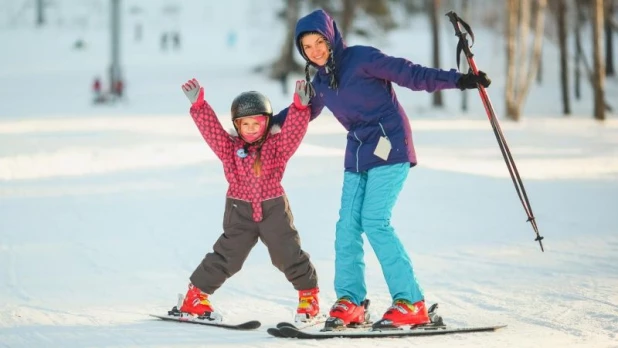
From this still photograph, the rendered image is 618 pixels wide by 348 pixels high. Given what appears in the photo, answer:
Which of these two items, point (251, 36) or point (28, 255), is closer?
point (28, 255)

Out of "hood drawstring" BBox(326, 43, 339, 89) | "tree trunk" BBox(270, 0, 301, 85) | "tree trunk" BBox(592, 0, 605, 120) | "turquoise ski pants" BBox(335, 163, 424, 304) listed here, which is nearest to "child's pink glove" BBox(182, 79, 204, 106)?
"hood drawstring" BBox(326, 43, 339, 89)

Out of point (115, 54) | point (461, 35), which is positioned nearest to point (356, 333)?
point (461, 35)

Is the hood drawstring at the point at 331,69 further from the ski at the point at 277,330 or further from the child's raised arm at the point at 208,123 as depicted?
the ski at the point at 277,330

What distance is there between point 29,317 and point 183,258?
2.40 meters

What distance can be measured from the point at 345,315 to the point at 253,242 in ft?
2.13

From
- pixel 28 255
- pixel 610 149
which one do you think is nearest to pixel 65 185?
pixel 28 255

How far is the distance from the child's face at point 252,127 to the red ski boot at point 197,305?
0.86 metres

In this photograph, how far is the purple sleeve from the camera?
5504mm

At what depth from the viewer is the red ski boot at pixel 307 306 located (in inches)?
233

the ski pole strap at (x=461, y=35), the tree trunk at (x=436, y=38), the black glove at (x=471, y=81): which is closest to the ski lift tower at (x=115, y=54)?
the tree trunk at (x=436, y=38)

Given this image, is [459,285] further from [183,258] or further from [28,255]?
[28,255]

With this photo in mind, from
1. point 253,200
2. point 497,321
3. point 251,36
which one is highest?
point 251,36

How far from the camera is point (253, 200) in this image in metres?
5.87

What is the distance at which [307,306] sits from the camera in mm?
5938
